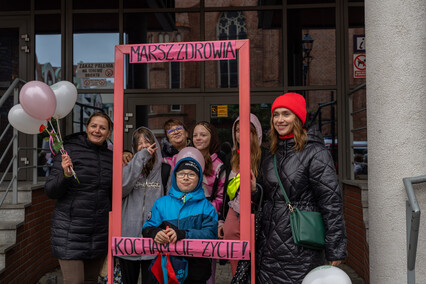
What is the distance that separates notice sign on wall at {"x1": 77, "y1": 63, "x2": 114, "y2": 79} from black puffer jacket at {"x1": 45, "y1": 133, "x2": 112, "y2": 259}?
2772mm

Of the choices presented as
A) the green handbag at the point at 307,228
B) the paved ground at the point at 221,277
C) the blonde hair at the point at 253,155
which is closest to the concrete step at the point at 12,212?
the paved ground at the point at 221,277

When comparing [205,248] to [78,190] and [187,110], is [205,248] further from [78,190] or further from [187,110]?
[187,110]

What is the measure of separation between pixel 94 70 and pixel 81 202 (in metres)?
3.15

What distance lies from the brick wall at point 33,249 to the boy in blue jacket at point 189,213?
2.07 metres

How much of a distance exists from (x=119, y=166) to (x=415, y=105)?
2038 mm

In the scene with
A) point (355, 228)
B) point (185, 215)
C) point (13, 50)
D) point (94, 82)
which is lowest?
point (355, 228)

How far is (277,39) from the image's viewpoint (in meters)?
5.68

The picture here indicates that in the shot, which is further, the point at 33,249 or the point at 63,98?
the point at 33,249

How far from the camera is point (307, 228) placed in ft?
7.91

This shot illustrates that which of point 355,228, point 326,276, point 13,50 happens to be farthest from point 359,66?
point 13,50

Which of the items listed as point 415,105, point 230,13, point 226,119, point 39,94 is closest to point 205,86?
point 226,119

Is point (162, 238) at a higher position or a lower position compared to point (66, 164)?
lower

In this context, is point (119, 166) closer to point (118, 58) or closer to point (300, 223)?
point (118, 58)

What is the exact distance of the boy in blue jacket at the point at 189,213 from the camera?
272cm
